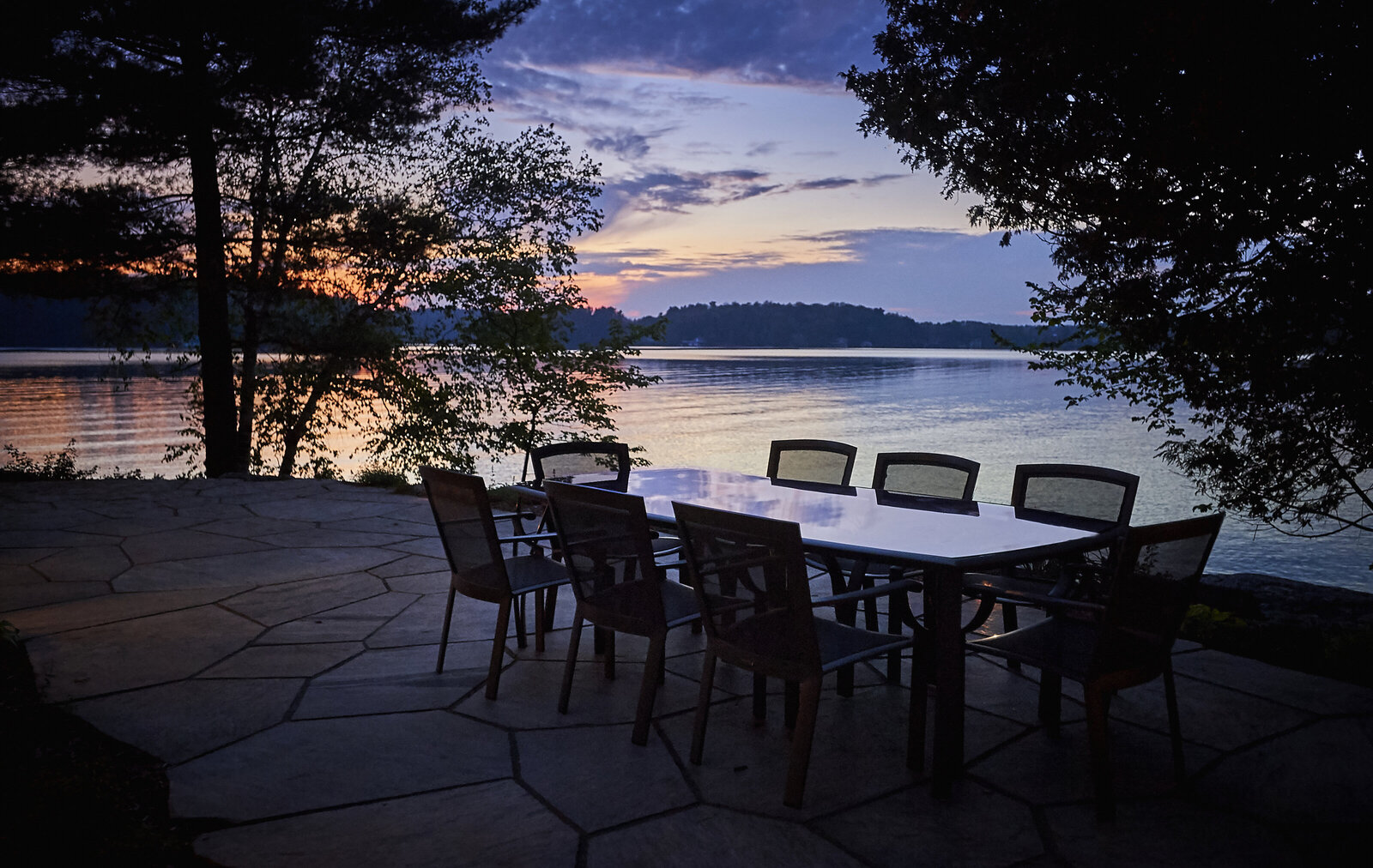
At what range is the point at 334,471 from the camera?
43.7 feet

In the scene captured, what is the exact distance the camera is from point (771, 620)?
2443 millimetres

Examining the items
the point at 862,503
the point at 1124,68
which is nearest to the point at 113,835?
the point at 862,503

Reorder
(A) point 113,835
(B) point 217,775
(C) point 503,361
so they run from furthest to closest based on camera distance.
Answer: (C) point 503,361 < (B) point 217,775 < (A) point 113,835

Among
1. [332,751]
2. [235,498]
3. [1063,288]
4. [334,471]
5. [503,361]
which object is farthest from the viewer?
[334,471]

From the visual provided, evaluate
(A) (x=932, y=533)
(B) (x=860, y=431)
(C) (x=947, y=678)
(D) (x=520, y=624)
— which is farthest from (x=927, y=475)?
(B) (x=860, y=431)

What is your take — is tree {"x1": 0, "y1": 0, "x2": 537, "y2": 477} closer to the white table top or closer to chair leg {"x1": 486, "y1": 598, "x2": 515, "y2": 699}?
the white table top

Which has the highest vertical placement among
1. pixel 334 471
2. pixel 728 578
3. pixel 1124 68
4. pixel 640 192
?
pixel 640 192

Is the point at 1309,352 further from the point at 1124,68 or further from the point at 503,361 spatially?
the point at 503,361

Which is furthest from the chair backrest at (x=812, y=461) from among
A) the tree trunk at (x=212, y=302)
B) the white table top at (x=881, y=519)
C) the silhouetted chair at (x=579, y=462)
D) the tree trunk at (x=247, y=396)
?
the tree trunk at (x=247, y=396)

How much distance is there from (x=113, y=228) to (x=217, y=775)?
332 inches

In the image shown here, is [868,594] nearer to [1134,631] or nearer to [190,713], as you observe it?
[1134,631]

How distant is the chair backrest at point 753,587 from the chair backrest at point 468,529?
903 millimetres

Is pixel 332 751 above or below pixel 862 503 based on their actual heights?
below

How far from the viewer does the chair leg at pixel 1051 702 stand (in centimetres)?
284
